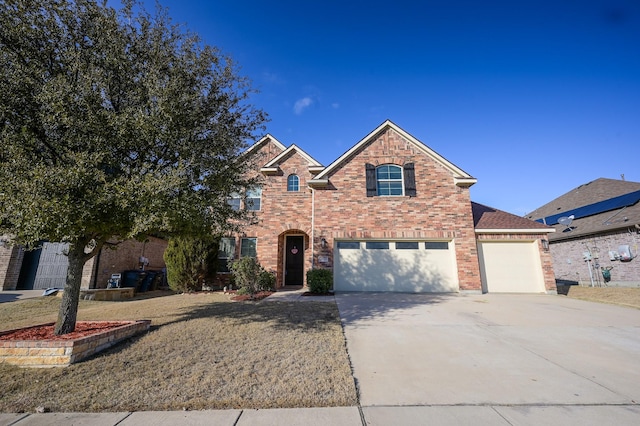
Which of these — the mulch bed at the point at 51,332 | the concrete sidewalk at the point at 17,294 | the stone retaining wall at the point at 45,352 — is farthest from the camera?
the concrete sidewalk at the point at 17,294

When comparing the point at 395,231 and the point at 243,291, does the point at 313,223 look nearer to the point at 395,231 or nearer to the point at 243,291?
the point at 395,231

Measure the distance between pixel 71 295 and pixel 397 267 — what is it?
10556mm

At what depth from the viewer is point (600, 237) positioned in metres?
15.1

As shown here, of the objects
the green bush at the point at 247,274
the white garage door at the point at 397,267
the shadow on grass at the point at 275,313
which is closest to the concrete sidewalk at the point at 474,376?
the shadow on grass at the point at 275,313

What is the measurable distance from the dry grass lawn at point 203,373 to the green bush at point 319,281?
170 inches

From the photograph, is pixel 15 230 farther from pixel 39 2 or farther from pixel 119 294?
pixel 119 294

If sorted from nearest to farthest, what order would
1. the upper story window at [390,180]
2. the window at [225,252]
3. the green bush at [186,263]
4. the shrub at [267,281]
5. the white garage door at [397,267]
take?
1. the green bush at [186,263]
2. the shrub at [267,281]
3. the white garage door at [397,267]
4. the upper story window at [390,180]
5. the window at [225,252]

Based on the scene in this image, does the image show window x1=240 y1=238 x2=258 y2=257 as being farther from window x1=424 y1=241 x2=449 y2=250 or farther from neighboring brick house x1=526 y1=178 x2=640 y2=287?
neighboring brick house x1=526 y1=178 x2=640 y2=287

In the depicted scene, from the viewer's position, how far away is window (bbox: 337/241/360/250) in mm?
12414

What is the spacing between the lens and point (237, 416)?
2.80m

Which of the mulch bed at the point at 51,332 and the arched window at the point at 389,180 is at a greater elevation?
the arched window at the point at 389,180

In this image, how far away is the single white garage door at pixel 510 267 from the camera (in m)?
12.0

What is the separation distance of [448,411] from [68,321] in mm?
6316

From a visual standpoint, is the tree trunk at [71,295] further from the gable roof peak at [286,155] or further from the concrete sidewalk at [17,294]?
the gable roof peak at [286,155]
